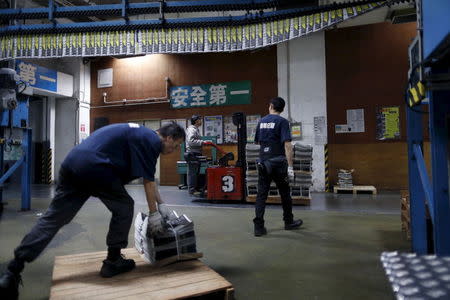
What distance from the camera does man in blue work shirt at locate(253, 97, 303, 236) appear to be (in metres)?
3.69

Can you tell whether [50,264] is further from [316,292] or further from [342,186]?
[342,186]

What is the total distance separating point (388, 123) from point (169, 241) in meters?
7.82

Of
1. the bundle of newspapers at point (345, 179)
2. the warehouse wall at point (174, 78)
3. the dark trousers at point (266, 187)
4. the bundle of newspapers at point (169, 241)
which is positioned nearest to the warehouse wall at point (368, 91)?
the bundle of newspapers at point (345, 179)

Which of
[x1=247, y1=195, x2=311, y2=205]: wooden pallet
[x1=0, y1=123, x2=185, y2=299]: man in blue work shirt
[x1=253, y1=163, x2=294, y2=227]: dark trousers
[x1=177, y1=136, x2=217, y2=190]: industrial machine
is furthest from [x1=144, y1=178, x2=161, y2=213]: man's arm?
[x1=177, y1=136, x2=217, y2=190]: industrial machine

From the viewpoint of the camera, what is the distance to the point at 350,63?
339 inches

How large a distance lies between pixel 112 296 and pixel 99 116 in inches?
414

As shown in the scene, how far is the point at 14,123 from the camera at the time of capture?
5.27 metres

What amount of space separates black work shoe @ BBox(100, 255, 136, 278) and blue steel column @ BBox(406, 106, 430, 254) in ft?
8.26

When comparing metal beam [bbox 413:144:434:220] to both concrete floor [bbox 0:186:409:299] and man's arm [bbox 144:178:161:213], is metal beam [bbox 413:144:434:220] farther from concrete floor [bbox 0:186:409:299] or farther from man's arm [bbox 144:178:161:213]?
man's arm [bbox 144:178:161:213]

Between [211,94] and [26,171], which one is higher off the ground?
[211,94]

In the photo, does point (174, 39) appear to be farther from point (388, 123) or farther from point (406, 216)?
point (388, 123)

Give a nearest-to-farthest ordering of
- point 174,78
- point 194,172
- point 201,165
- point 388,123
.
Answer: point 194,172, point 201,165, point 388,123, point 174,78

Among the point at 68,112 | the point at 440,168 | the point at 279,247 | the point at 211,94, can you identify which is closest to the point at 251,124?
the point at 211,94

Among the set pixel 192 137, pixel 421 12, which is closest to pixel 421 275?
pixel 421 12
